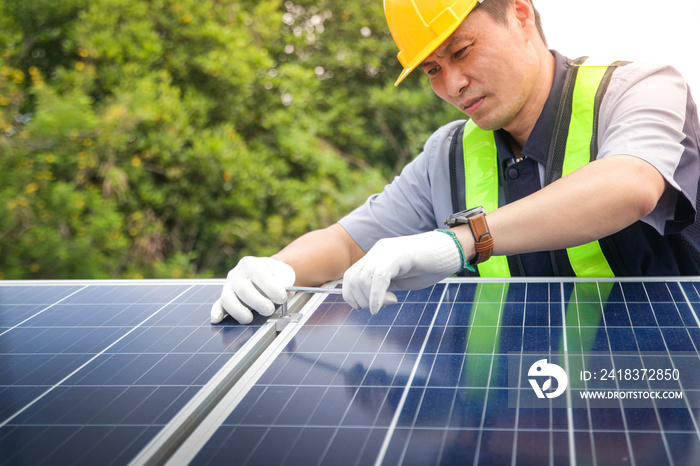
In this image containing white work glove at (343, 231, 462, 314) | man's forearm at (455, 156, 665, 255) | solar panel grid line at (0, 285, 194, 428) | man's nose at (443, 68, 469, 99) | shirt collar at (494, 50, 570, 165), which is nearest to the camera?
solar panel grid line at (0, 285, 194, 428)

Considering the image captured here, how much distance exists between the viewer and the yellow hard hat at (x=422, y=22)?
7.49ft

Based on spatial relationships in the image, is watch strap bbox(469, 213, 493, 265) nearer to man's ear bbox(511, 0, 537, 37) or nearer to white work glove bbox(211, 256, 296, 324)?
white work glove bbox(211, 256, 296, 324)

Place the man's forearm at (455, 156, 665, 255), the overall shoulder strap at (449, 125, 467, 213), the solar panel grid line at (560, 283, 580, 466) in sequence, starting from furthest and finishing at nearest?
the overall shoulder strap at (449, 125, 467, 213), the man's forearm at (455, 156, 665, 255), the solar panel grid line at (560, 283, 580, 466)

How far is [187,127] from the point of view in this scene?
6.46m

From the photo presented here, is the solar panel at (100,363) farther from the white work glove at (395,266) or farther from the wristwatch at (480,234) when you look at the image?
the wristwatch at (480,234)

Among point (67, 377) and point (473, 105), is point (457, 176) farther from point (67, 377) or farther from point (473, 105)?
point (67, 377)

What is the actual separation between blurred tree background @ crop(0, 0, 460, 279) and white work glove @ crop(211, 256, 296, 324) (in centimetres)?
402

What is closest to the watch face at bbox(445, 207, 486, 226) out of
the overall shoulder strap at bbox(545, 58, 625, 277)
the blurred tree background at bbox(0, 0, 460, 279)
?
the overall shoulder strap at bbox(545, 58, 625, 277)

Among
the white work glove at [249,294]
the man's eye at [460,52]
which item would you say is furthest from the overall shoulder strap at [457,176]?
the white work glove at [249,294]

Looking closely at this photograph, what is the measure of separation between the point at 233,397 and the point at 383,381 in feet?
1.06

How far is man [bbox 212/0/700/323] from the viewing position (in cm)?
196

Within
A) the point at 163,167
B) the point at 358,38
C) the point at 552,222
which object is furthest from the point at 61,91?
the point at 552,222

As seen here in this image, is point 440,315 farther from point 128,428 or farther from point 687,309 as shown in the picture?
point 128,428

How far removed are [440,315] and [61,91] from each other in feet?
17.4
